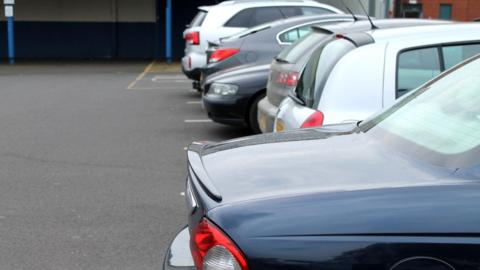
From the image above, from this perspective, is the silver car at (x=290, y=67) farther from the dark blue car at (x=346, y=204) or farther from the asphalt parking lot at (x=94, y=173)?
the dark blue car at (x=346, y=204)

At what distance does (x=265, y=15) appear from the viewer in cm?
1375

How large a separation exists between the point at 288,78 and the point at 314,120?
189 cm

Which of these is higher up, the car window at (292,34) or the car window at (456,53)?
the car window at (456,53)

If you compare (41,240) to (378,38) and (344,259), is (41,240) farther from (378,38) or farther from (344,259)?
(344,259)

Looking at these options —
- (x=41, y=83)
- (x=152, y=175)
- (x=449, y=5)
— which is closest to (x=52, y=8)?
(x=41, y=83)

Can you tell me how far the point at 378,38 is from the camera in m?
4.94

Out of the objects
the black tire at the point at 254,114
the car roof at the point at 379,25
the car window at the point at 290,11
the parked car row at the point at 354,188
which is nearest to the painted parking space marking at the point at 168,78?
the car window at the point at 290,11

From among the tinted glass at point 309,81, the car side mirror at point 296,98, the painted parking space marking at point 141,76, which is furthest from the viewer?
the painted parking space marking at point 141,76

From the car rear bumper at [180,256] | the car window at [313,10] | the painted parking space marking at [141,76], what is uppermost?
the car window at [313,10]

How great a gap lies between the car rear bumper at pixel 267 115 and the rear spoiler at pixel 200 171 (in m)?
2.80

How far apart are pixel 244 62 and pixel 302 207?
8.23 metres

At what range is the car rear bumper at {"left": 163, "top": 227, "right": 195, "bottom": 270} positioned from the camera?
290cm

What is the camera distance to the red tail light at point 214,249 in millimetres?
2301

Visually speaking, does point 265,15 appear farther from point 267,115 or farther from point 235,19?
point 267,115
